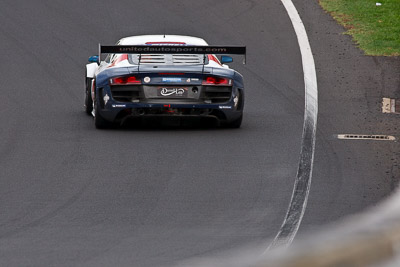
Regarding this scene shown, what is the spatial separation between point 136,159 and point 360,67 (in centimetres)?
828

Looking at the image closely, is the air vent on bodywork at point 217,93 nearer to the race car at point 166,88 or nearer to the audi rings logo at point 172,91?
the race car at point 166,88

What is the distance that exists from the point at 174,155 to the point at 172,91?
1.51 meters

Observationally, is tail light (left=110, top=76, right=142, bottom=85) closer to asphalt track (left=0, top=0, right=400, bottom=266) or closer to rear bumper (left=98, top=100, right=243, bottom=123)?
rear bumper (left=98, top=100, right=243, bottom=123)

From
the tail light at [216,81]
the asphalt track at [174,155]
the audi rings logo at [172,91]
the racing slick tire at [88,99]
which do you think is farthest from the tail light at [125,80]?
the racing slick tire at [88,99]

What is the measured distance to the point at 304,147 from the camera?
12062 mm

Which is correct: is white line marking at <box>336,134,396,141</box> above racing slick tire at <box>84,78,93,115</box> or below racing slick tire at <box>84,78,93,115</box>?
below

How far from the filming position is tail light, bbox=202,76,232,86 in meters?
12.8

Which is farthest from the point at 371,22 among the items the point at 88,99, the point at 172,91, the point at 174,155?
the point at 174,155

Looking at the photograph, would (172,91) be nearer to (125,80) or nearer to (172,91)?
(172,91)

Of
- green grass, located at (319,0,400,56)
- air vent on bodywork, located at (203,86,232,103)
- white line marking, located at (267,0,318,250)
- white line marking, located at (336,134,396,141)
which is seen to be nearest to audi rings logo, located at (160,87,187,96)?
air vent on bodywork, located at (203,86,232,103)

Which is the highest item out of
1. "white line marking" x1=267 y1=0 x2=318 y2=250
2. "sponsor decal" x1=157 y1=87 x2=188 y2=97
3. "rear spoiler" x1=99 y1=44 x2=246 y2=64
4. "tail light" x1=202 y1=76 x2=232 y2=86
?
"rear spoiler" x1=99 y1=44 x2=246 y2=64

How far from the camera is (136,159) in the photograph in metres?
11.1

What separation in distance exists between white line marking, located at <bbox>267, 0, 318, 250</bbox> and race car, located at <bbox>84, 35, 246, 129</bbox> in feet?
3.63

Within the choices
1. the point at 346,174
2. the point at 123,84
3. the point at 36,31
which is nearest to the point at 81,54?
the point at 36,31
